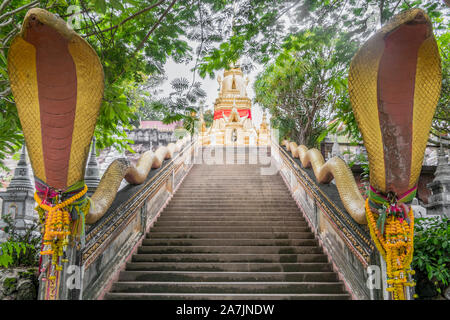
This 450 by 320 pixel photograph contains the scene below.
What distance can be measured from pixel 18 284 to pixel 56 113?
2.23m

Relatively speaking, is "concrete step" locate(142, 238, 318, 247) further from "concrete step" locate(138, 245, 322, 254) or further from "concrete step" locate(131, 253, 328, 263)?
"concrete step" locate(131, 253, 328, 263)

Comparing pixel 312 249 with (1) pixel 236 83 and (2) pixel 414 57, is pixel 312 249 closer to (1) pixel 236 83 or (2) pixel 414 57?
(2) pixel 414 57

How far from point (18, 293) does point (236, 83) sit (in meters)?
22.2

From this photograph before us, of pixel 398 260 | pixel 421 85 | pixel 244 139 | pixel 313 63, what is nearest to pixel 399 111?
pixel 421 85

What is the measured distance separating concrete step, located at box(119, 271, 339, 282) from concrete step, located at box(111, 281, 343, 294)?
18 centimetres

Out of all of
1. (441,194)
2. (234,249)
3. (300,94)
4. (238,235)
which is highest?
(300,94)

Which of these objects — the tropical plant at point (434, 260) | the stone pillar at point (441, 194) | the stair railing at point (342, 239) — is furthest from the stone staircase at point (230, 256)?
the stone pillar at point (441, 194)

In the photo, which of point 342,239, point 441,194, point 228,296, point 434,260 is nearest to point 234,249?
point 228,296

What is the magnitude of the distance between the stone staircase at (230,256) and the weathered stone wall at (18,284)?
32.3 inches

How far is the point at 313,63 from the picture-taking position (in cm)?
1131

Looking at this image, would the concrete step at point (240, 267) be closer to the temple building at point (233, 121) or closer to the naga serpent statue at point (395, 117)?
the naga serpent statue at point (395, 117)

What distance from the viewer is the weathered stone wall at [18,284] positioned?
3607 mm

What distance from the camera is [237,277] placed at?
429cm

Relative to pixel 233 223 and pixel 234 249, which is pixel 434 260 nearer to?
pixel 234 249
